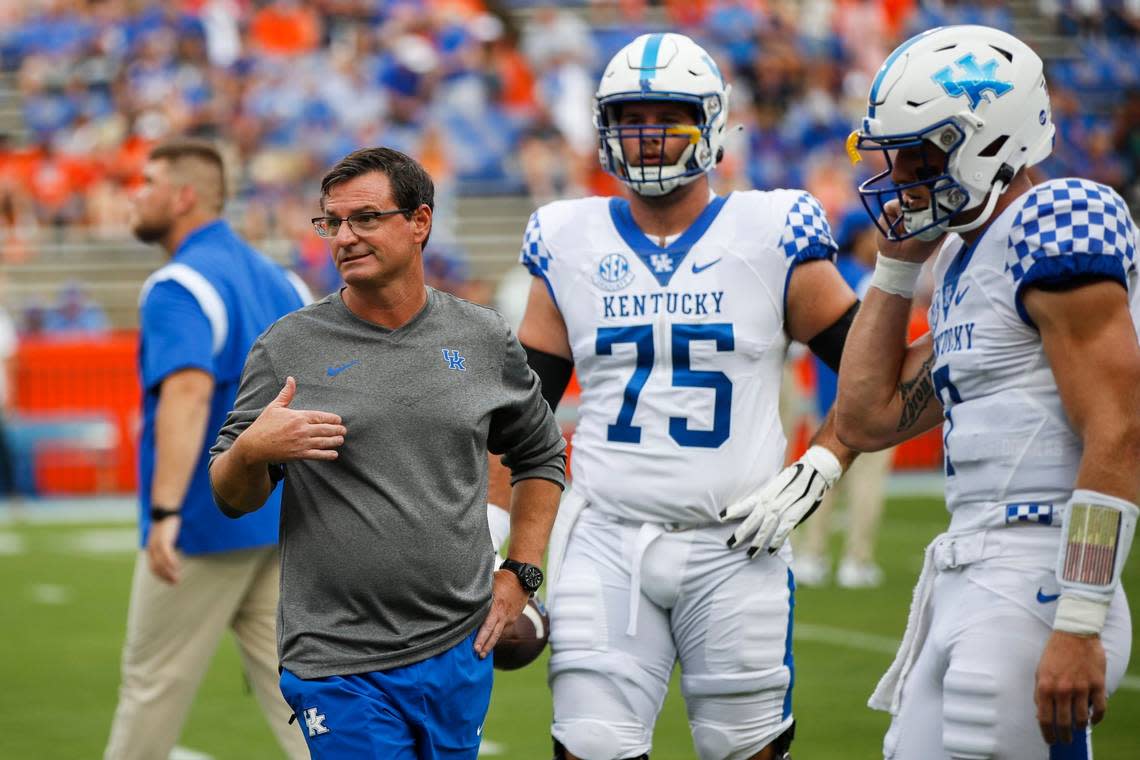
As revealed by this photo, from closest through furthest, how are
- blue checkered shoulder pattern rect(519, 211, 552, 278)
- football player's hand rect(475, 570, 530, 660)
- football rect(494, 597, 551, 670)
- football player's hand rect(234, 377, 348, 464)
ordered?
football player's hand rect(234, 377, 348, 464) → football player's hand rect(475, 570, 530, 660) → football rect(494, 597, 551, 670) → blue checkered shoulder pattern rect(519, 211, 552, 278)

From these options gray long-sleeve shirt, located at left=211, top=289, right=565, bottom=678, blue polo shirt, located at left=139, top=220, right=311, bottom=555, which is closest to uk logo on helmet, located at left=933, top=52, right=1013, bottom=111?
gray long-sleeve shirt, located at left=211, top=289, right=565, bottom=678

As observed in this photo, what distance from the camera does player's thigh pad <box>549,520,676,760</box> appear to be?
3.80 meters

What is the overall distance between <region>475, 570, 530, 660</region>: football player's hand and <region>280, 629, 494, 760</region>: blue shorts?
0.12ft

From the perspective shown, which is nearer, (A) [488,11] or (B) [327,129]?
(B) [327,129]

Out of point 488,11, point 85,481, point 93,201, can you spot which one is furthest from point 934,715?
point 488,11

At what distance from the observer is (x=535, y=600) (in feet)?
12.8

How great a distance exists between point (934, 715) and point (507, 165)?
16.8m

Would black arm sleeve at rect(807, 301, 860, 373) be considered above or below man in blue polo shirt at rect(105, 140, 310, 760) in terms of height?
above

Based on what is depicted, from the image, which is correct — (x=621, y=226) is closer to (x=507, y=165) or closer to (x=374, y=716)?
(x=374, y=716)

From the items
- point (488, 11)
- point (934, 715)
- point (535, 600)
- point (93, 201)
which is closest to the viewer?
point (934, 715)

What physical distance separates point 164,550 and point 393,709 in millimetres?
1606

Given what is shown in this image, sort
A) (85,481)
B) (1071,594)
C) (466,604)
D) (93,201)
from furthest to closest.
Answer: (93,201)
(85,481)
(466,604)
(1071,594)

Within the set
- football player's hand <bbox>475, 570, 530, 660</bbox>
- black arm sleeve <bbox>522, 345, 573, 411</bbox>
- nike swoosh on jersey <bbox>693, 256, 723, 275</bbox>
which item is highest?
nike swoosh on jersey <bbox>693, 256, 723, 275</bbox>

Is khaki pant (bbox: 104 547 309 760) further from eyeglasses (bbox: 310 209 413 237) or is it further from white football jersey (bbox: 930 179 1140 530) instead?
white football jersey (bbox: 930 179 1140 530)
